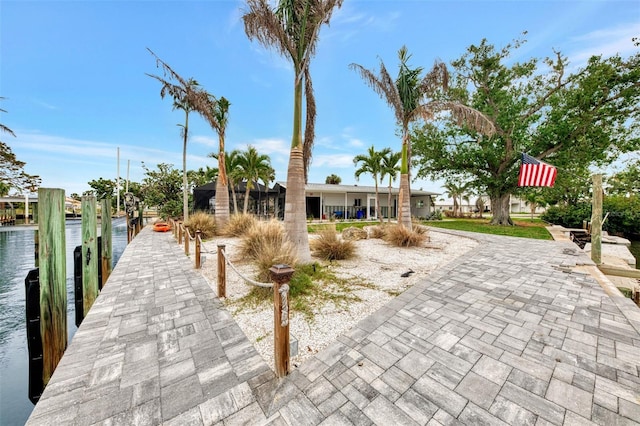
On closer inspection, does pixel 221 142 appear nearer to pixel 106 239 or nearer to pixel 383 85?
pixel 106 239

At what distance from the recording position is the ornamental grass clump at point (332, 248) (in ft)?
22.0

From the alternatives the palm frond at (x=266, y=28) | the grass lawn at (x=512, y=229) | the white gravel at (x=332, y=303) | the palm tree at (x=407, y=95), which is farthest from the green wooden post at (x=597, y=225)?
the palm frond at (x=266, y=28)

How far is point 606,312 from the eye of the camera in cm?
338

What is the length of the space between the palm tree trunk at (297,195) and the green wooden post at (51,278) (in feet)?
11.9

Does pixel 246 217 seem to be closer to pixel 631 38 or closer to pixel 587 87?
pixel 587 87

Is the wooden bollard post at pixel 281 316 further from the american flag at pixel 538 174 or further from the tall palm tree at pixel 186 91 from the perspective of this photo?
the tall palm tree at pixel 186 91

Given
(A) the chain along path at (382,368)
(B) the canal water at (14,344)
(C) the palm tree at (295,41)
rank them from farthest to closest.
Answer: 1. (C) the palm tree at (295,41)
2. (B) the canal water at (14,344)
3. (A) the chain along path at (382,368)

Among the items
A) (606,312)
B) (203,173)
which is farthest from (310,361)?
(203,173)

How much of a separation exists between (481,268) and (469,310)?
2.93 m

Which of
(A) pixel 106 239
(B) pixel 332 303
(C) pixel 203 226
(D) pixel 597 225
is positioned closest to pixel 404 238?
(D) pixel 597 225

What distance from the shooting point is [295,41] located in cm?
562

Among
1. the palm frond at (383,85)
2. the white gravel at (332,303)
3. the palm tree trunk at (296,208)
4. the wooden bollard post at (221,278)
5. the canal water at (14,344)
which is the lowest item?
the canal water at (14,344)

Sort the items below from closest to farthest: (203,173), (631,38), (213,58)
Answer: (213,58)
(631,38)
(203,173)

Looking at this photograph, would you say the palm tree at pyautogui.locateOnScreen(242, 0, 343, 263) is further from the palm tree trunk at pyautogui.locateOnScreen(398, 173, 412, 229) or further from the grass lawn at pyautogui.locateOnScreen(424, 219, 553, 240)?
the grass lawn at pyautogui.locateOnScreen(424, 219, 553, 240)
